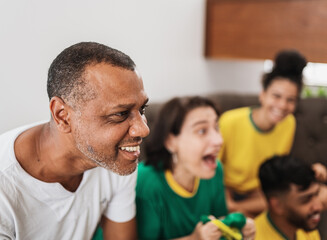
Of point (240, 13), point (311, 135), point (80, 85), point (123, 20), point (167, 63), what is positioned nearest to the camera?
point (80, 85)

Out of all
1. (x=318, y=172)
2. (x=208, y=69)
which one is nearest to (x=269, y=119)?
(x=318, y=172)

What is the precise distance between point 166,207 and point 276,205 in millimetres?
255

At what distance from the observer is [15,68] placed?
1.69 ft

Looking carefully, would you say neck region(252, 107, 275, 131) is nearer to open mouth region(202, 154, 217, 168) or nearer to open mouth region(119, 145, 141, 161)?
open mouth region(202, 154, 217, 168)

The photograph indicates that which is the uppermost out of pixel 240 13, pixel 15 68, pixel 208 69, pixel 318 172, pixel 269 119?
pixel 240 13

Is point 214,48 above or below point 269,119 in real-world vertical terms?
Answer: above

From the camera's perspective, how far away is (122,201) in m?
0.70

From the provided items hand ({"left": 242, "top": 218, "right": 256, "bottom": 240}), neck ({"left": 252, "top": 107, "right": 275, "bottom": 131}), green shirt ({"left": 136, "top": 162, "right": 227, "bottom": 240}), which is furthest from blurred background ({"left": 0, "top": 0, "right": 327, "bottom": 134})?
neck ({"left": 252, "top": 107, "right": 275, "bottom": 131})

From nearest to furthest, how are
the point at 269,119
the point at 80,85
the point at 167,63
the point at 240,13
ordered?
1. the point at 80,85
2. the point at 167,63
3. the point at 269,119
4. the point at 240,13

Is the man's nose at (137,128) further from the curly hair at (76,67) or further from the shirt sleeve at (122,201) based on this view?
the shirt sleeve at (122,201)

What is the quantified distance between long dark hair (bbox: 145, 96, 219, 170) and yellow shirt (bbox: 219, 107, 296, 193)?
1.17ft

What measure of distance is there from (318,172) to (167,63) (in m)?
0.55

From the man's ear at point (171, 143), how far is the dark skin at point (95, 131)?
38cm

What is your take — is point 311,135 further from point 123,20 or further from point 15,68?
point 15,68
